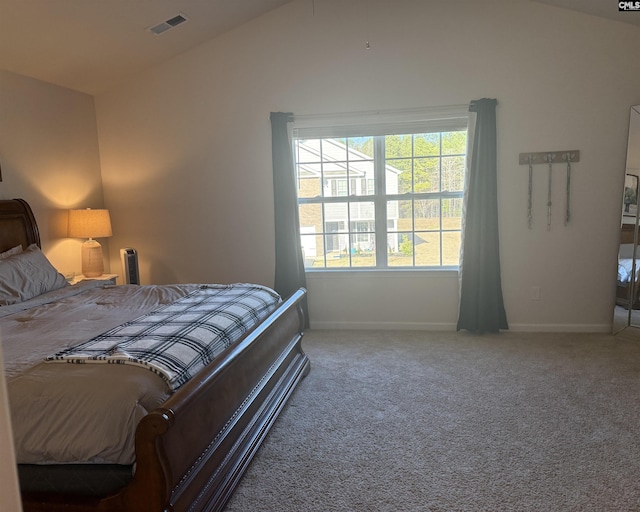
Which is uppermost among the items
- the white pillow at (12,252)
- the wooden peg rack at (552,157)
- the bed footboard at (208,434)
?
the wooden peg rack at (552,157)

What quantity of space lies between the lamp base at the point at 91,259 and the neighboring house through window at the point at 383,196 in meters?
1.94

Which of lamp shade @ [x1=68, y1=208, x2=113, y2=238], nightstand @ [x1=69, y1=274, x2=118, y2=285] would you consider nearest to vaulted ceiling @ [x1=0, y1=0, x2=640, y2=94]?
lamp shade @ [x1=68, y1=208, x2=113, y2=238]

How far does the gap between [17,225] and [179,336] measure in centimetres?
244

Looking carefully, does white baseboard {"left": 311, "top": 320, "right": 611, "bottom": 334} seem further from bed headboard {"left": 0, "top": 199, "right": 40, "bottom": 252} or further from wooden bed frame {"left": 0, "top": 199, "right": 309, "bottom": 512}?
bed headboard {"left": 0, "top": 199, "right": 40, "bottom": 252}

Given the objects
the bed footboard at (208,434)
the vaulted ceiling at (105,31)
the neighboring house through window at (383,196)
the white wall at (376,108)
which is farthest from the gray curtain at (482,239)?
the bed footboard at (208,434)

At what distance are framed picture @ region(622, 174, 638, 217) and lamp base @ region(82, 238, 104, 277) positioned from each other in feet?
15.4

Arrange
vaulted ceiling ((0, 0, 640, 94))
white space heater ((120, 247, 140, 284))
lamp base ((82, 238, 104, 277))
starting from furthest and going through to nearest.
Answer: white space heater ((120, 247, 140, 284)) < lamp base ((82, 238, 104, 277)) < vaulted ceiling ((0, 0, 640, 94))

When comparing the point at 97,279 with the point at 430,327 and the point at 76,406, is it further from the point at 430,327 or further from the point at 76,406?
the point at 430,327

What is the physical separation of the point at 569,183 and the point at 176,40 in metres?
3.73

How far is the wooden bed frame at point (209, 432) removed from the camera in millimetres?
1542

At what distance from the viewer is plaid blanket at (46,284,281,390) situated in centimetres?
181

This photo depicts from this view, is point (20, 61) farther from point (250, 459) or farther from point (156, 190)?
point (250, 459)

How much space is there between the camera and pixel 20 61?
357 cm

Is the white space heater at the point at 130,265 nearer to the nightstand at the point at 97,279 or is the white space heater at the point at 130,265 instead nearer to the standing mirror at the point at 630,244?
the nightstand at the point at 97,279
